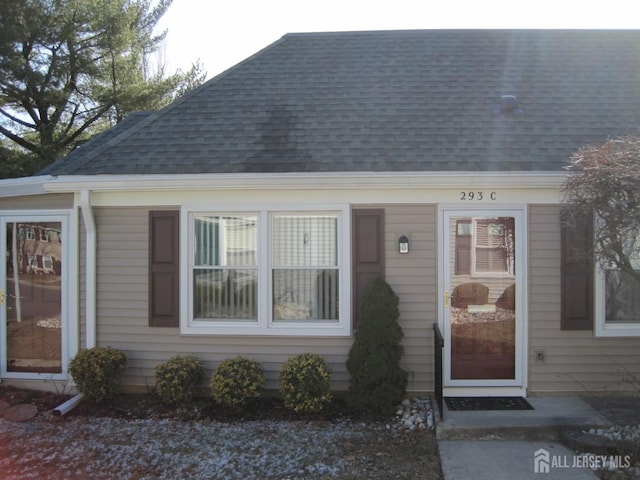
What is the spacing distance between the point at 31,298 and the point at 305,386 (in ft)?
12.3

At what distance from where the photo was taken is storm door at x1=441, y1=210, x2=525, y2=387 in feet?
20.5

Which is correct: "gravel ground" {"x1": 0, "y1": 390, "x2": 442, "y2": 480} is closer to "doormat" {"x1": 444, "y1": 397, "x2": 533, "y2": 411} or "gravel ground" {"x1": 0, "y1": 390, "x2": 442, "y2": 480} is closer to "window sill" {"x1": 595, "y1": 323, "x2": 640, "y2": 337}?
"doormat" {"x1": 444, "y1": 397, "x2": 533, "y2": 411}

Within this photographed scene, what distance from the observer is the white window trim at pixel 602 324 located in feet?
20.2

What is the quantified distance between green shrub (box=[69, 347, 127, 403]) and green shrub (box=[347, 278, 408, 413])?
2720 mm

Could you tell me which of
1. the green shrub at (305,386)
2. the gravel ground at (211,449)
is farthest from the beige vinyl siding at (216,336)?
the gravel ground at (211,449)

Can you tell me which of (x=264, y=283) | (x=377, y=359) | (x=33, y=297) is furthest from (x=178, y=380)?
(x=33, y=297)

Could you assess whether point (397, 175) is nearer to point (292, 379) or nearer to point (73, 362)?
point (292, 379)

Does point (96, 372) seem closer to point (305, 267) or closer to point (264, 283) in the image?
point (264, 283)

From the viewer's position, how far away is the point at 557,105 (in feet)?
23.6

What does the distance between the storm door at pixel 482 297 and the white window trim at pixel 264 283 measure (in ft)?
A: 3.79

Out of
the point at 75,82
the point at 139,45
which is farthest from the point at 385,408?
the point at 139,45

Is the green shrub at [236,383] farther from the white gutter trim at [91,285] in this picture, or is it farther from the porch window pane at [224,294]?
the white gutter trim at [91,285]

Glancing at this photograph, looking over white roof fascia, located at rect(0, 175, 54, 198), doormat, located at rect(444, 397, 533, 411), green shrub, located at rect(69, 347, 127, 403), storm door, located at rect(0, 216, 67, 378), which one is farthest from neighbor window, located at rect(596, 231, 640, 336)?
white roof fascia, located at rect(0, 175, 54, 198)

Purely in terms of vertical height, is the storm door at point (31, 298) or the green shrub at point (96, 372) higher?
the storm door at point (31, 298)
